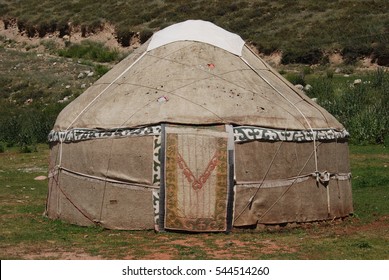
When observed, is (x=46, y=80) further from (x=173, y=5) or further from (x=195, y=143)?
(x=195, y=143)

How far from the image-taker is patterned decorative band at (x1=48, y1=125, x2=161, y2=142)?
977 centimetres

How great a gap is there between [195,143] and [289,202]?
1.29m

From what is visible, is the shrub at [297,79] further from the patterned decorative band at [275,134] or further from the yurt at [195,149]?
the patterned decorative band at [275,134]

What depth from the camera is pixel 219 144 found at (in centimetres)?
964

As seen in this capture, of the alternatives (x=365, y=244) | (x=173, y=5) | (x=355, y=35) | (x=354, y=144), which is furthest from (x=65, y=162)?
(x=173, y=5)

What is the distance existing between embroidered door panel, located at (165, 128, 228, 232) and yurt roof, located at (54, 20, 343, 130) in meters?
0.20

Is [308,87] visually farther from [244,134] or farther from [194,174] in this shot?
[194,174]

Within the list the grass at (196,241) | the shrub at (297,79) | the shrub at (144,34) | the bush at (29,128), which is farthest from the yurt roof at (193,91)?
the shrub at (144,34)

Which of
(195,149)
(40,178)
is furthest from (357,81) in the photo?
(195,149)

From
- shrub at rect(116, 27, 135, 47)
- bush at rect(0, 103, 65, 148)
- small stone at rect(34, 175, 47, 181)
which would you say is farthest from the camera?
shrub at rect(116, 27, 135, 47)

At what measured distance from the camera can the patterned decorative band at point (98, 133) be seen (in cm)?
977

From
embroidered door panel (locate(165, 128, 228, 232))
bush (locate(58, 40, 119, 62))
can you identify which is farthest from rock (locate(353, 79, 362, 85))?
embroidered door panel (locate(165, 128, 228, 232))

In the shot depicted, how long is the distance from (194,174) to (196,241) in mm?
735

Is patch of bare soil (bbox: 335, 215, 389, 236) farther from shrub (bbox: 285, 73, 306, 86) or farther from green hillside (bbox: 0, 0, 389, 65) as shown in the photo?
green hillside (bbox: 0, 0, 389, 65)
